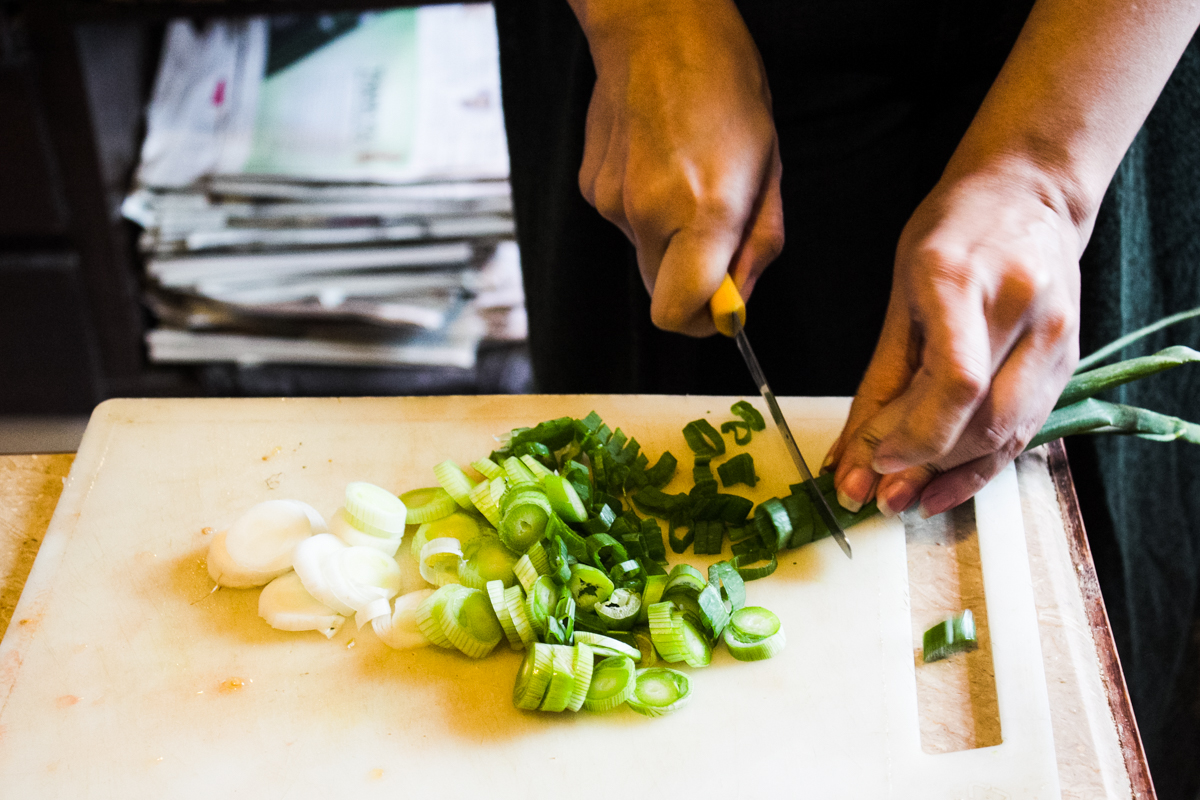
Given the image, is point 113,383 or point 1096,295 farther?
point 113,383

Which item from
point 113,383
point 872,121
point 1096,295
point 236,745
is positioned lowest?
point 113,383

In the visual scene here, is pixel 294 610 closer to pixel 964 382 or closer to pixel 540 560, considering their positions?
pixel 540 560

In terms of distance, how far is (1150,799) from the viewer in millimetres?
955

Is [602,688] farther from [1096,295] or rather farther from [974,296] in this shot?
[1096,295]

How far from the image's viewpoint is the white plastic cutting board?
99 cm

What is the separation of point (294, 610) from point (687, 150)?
0.71 metres

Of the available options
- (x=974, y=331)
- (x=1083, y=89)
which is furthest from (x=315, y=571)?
(x=1083, y=89)

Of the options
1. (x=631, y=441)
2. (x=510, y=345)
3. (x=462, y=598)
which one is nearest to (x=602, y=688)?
(x=462, y=598)

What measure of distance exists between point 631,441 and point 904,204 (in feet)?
2.08

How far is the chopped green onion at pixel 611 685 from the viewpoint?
1032mm

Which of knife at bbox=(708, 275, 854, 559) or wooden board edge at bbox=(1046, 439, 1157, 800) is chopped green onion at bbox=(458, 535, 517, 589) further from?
wooden board edge at bbox=(1046, 439, 1157, 800)

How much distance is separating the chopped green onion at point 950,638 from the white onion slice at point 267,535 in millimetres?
749

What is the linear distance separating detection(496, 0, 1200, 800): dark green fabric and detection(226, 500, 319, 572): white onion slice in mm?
642

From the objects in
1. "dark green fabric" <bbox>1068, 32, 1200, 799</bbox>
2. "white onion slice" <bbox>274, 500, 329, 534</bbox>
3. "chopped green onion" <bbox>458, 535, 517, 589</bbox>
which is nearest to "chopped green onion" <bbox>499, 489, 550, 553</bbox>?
"chopped green onion" <bbox>458, 535, 517, 589</bbox>
